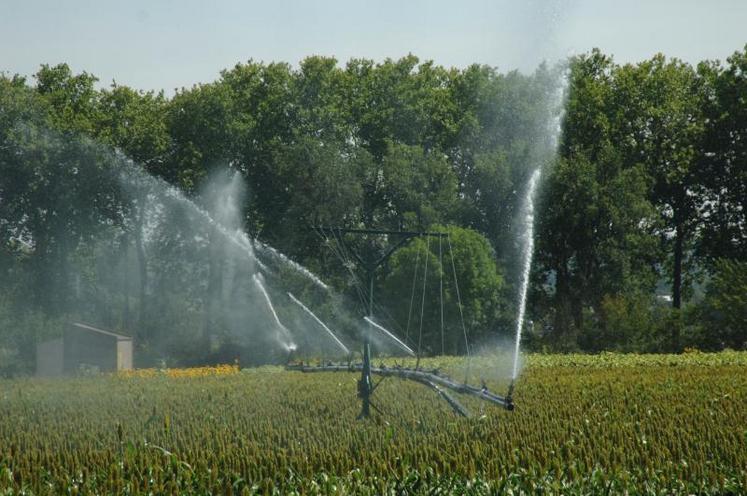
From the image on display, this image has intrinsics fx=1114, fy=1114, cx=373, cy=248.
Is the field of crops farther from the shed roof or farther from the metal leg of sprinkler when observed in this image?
the shed roof

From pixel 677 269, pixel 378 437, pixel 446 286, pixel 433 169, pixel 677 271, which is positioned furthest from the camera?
pixel 677 269

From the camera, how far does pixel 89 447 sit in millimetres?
18672

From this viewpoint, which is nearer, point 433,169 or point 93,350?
point 93,350

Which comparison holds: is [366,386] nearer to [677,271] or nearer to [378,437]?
[378,437]

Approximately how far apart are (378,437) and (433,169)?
129ft

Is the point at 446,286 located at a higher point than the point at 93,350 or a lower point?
higher

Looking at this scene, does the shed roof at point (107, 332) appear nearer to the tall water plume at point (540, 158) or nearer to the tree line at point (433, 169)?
the tree line at point (433, 169)

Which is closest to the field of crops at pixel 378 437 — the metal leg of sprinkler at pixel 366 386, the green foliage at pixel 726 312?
the metal leg of sprinkler at pixel 366 386

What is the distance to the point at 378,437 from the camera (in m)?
18.8

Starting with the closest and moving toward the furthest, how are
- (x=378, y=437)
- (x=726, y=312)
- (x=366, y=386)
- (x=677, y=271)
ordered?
(x=378, y=437) < (x=366, y=386) < (x=726, y=312) < (x=677, y=271)

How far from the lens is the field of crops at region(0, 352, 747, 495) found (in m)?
14.2

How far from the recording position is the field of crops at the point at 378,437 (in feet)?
46.5

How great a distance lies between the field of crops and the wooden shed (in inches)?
397

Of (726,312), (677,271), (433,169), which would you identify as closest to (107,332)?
(433,169)
